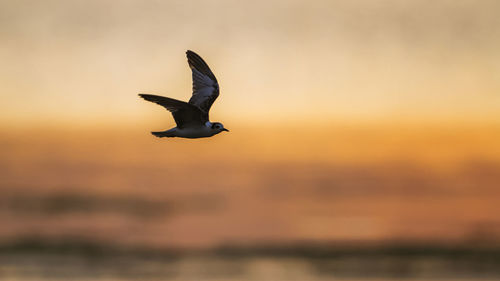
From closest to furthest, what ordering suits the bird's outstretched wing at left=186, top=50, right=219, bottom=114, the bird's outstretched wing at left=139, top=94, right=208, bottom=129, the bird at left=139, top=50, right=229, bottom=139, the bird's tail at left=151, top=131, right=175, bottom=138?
1. the bird's outstretched wing at left=139, top=94, right=208, bottom=129
2. the bird at left=139, top=50, right=229, bottom=139
3. the bird's tail at left=151, top=131, right=175, bottom=138
4. the bird's outstretched wing at left=186, top=50, right=219, bottom=114

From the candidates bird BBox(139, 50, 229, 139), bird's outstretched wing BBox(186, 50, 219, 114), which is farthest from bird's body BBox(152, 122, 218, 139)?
bird's outstretched wing BBox(186, 50, 219, 114)

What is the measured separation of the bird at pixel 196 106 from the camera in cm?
1762

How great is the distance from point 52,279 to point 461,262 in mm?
16954

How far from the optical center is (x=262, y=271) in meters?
39.1

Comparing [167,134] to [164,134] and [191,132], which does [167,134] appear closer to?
[164,134]

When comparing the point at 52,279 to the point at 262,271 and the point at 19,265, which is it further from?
the point at 262,271

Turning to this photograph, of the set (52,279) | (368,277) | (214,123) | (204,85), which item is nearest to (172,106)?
(214,123)

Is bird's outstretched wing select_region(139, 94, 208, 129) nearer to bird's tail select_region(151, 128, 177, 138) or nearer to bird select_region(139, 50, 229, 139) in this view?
bird select_region(139, 50, 229, 139)

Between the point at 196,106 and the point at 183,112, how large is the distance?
0.26 metres

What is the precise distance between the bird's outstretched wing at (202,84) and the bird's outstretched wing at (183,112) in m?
1.25

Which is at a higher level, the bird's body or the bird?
the bird

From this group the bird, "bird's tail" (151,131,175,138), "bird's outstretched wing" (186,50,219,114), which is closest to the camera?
the bird

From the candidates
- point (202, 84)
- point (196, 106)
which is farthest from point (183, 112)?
point (202, 84)

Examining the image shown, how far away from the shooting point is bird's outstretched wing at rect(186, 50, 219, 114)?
1980cm
